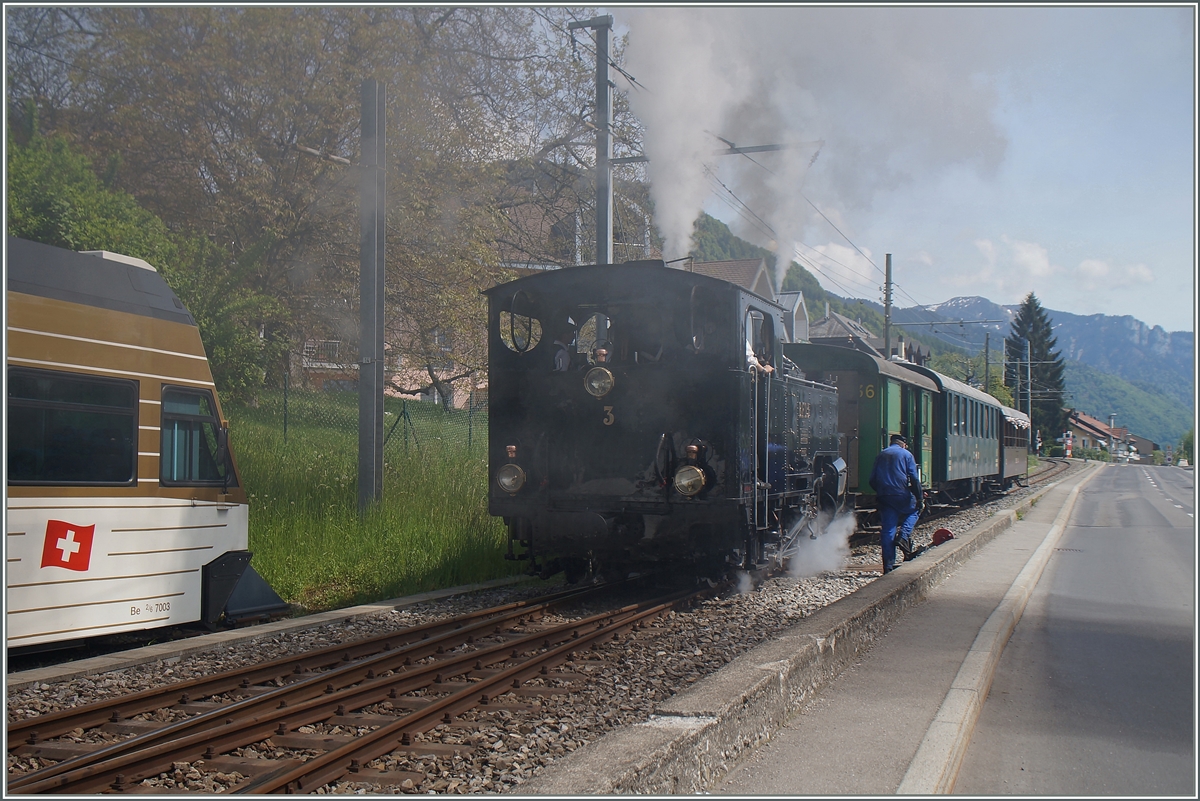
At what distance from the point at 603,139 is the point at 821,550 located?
20.4 feet

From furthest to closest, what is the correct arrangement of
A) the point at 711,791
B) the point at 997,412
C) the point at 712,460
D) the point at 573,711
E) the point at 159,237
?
the point at 997,412 → the point at 159,237 → the point at 712,460 → the point at 573,711 → the point at 711,791

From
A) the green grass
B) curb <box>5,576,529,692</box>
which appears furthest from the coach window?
the green grass

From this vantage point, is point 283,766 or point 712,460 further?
point 712,460

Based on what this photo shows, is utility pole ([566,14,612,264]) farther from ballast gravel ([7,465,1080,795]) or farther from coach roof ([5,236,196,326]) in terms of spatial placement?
coach roof ([5,236,196,326])

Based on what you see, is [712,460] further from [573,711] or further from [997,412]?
[997,412]

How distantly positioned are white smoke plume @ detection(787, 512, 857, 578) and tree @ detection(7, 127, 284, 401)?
894cm

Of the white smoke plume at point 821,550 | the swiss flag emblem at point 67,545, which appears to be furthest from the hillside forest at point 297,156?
the swiss flag emblem at point 67,545

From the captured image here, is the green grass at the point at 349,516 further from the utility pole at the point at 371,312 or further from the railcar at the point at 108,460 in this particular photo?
the railcar at the point at 108,460

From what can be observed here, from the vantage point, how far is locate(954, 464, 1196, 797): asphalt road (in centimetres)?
436

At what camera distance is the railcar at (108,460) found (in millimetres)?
6074

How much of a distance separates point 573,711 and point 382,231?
736cm

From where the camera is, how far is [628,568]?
30.2ft

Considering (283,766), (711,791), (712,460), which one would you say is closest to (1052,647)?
(712,460)

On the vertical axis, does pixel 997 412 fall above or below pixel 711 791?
above
